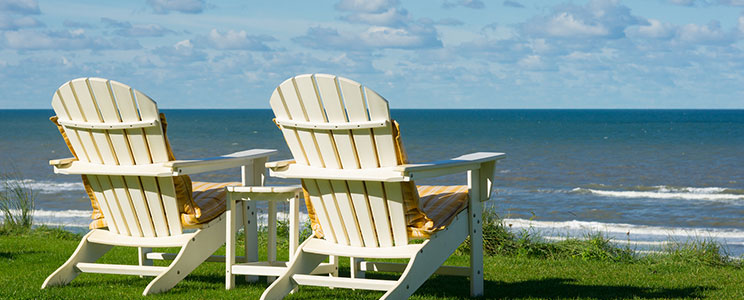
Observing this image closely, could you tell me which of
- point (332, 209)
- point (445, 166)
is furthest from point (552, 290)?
point (332, 209)

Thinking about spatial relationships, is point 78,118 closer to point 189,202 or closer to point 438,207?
point 189,202

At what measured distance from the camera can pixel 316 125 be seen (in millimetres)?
3529

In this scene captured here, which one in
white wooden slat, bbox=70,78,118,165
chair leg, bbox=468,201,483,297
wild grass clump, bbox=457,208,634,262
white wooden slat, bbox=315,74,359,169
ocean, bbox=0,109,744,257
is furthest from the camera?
ocean, bbox=0,109,744,257

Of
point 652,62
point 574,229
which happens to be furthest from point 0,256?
point 652,62

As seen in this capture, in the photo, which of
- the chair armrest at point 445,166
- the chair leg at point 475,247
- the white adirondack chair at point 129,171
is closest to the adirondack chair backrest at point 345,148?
the chair armrest at point 445,166

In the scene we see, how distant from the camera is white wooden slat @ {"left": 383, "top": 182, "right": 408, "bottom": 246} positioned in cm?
352

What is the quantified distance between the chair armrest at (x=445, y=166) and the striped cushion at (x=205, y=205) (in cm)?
122

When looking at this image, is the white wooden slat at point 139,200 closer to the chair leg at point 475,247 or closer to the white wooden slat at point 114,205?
the white wooden slat at point 114,205

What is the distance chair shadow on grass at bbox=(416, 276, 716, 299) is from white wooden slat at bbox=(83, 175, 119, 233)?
1.66m

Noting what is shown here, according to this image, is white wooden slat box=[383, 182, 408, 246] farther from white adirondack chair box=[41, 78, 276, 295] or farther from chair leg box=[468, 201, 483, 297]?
white adirondack chair box=[41, 78, 276, 295]

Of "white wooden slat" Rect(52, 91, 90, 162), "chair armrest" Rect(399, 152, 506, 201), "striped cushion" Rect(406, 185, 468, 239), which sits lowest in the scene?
"striped cushion" Rect(406, 185, 468, 239)

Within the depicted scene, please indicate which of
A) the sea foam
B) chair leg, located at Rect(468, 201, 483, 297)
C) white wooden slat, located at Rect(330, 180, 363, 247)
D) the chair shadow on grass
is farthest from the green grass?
the sea foam

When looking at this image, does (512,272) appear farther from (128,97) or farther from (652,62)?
(652,62)

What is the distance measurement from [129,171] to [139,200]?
0.20 m
